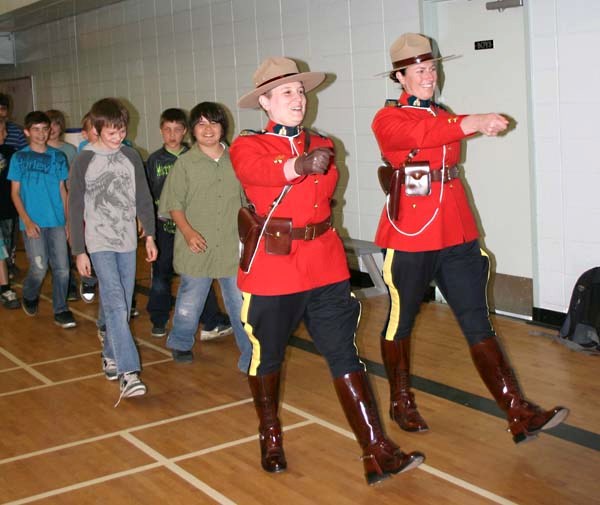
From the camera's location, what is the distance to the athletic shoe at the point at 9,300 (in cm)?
701

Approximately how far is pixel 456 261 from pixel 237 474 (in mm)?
1248

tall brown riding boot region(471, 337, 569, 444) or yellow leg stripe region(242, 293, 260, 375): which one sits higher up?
yellow leg stripe region(242, 293, 260, 375)

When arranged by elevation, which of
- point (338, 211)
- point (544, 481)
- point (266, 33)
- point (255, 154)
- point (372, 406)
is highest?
point (266, 33)

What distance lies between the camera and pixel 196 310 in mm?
5086

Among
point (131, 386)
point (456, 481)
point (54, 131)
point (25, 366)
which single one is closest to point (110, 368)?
point (131, 386)

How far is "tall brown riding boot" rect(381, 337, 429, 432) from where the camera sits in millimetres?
3867

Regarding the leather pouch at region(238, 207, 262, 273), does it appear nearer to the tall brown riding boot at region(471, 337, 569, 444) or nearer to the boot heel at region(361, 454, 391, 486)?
the boot heel at region(361, 454, 391, 486)

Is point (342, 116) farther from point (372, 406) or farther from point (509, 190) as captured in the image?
point (372, 406)

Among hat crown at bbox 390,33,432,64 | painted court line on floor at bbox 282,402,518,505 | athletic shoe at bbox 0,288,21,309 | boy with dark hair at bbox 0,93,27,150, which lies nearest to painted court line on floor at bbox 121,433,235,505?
painted court line on floor at bbox 282,402,518,505

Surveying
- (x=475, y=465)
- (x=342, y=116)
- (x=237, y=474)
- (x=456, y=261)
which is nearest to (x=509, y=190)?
(x=342, y=116)

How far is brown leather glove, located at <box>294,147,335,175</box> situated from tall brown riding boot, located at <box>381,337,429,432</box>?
3.87ft

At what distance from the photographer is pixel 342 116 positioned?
23.9ft

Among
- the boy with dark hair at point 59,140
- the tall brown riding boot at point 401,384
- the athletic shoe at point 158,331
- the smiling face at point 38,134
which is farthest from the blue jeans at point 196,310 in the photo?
the boy with dark hair at point 59,140

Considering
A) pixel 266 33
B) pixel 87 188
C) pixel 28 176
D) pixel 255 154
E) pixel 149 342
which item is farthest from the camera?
pixel 266 33
